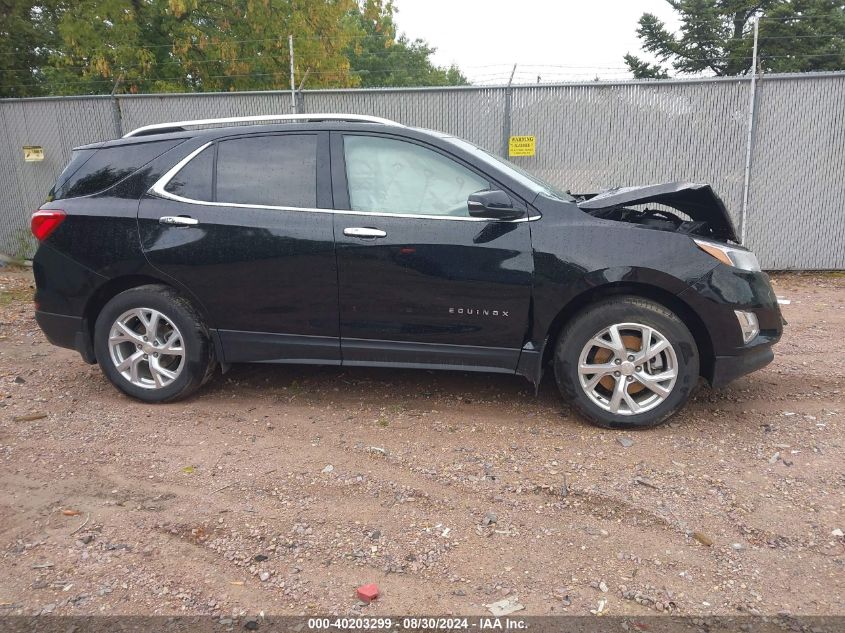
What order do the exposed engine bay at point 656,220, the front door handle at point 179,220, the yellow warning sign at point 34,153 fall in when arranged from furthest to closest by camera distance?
the yellow warning sign at point 34,153 < the front door handle at point 179,220 < the exposed engine bay at point 656,220

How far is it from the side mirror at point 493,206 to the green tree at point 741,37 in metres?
24.1

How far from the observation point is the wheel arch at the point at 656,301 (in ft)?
12.6

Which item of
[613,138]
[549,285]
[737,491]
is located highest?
[613,138]

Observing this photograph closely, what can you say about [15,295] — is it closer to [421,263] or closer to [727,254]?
[421,263]

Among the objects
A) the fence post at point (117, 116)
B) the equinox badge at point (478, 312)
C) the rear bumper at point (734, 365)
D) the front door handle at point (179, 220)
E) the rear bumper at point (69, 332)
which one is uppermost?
the fence post at point (117, 116)

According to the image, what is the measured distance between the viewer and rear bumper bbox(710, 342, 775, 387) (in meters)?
3.80

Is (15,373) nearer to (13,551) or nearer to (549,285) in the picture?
(13,551)

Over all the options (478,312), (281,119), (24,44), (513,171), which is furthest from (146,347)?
(24,44)

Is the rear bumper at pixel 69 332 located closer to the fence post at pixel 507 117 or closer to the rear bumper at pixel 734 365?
the rear bumper at pixel 734 365

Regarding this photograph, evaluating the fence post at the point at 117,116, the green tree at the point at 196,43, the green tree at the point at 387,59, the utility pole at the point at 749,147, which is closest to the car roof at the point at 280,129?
the utility pole at the point at 749,147

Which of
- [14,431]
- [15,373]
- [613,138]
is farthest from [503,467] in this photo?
[613,138]

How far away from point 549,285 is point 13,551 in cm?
296

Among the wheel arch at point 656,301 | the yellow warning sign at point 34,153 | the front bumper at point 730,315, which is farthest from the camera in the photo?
the yellow warning sign at point 34,153

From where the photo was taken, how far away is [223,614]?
7.84 feet
